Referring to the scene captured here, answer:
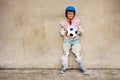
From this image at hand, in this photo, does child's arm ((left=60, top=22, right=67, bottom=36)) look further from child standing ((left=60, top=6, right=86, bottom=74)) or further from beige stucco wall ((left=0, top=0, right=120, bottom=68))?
beige stucco wall ((left=0, top=0, right=120, bottom=68))

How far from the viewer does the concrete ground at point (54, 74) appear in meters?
5.24

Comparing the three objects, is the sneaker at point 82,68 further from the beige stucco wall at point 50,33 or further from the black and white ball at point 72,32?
the black and white ball at point 72,32

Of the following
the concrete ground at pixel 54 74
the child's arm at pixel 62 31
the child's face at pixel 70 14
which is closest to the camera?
the concrete ground at pixel 54 74

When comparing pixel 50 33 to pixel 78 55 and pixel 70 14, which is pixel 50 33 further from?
pixel 78 55

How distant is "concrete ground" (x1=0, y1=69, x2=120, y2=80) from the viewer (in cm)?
524

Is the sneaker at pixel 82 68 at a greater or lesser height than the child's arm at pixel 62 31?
lesser

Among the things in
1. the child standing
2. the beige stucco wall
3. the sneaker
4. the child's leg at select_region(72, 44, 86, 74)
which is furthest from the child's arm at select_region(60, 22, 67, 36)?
the sneaker

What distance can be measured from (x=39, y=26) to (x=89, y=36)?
42.4 inches

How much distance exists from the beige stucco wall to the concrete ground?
0.14 meters

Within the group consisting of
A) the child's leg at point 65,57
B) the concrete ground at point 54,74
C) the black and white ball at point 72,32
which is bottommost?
the concrete ground at point 54,74

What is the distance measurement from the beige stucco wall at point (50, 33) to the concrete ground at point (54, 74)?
0.46ft

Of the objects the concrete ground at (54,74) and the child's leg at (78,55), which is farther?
the child's leg at (78,55)

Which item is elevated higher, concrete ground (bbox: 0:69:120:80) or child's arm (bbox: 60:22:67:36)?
child's arm (bbox: 60:22:67:36)

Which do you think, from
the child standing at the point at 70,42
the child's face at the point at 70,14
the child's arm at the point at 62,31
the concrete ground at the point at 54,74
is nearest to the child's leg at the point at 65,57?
the child standing at the point at 70,42
